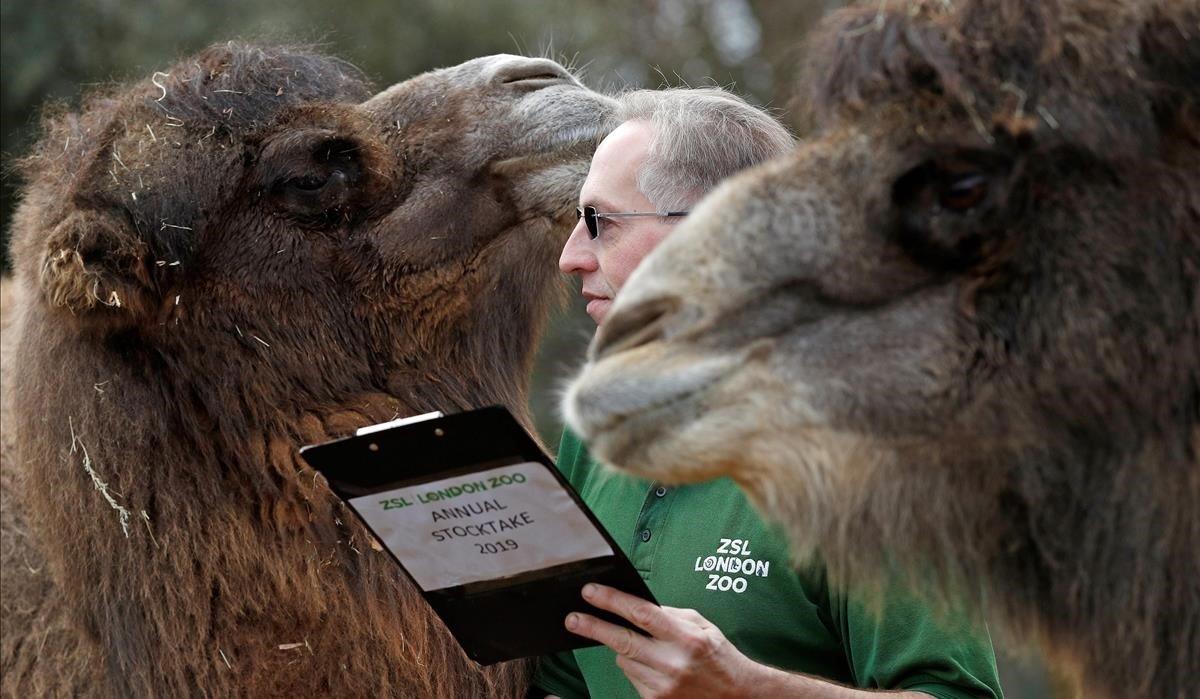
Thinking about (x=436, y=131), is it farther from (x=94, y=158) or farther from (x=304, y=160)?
(x=94, y=158)

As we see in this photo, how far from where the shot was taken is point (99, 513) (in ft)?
13.2

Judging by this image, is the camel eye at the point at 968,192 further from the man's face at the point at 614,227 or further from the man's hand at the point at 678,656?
the man's face at the point at 614,227

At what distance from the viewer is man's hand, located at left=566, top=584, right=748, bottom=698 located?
9.46 ft

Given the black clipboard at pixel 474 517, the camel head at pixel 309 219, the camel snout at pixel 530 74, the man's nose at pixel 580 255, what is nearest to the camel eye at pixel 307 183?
the camel head at pixel 309 219

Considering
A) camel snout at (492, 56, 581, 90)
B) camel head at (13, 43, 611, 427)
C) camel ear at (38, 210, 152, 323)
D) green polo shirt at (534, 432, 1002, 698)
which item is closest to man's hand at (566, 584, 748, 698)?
green polo shirt at (534, 432, 1002, 698)

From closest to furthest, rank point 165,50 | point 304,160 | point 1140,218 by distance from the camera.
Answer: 1. point 1140,218
2. point 304,160
3. point 165,50

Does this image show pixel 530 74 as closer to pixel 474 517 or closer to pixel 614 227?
pixel 614 227

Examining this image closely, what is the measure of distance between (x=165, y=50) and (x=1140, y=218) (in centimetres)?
789

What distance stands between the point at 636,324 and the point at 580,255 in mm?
1080

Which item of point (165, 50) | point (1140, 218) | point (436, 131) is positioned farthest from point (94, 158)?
point (165, 50)

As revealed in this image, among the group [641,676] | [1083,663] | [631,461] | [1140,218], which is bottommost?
[641,676]

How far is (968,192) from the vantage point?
254cm

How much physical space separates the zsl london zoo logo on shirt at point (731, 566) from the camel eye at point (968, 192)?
109 centimetres

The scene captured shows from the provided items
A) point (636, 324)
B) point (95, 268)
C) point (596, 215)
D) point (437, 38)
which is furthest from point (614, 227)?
point (437, 38)
